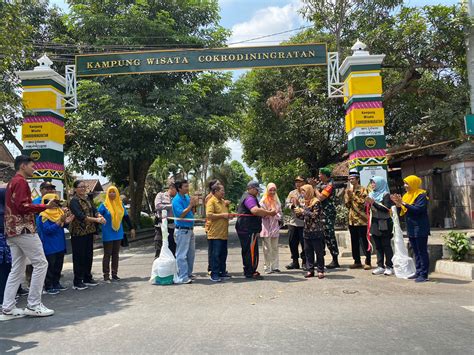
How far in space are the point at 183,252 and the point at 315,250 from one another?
7.59ft

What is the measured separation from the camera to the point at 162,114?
15.5 metres

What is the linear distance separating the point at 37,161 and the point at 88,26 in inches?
291

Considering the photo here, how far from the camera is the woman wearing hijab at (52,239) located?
23.7 feet

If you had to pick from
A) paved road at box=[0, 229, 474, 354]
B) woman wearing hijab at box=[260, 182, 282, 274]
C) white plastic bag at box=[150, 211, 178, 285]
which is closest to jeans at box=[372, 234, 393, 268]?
paved road at box=[0, 229, 474, 354]

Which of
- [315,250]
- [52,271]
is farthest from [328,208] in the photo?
[52,271]

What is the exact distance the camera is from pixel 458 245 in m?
7.61

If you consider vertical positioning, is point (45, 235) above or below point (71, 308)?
above

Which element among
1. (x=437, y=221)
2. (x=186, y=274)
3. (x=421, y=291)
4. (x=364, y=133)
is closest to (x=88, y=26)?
(x=364, y=133)

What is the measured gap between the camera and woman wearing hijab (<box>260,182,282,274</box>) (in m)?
8.22

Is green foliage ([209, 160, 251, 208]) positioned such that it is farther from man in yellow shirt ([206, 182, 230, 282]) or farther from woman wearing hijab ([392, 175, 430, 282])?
woman wearing hijab ([392, 175, 430, 282])

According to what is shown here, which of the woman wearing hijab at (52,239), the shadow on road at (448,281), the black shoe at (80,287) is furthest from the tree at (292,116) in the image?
the black shoe at (80,287)

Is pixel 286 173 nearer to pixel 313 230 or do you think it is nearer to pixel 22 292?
pixel 313 230

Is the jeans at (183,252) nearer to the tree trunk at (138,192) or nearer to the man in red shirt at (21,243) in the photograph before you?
the man in red shirt at (21,243)

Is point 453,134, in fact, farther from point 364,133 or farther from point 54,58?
point 54,58
